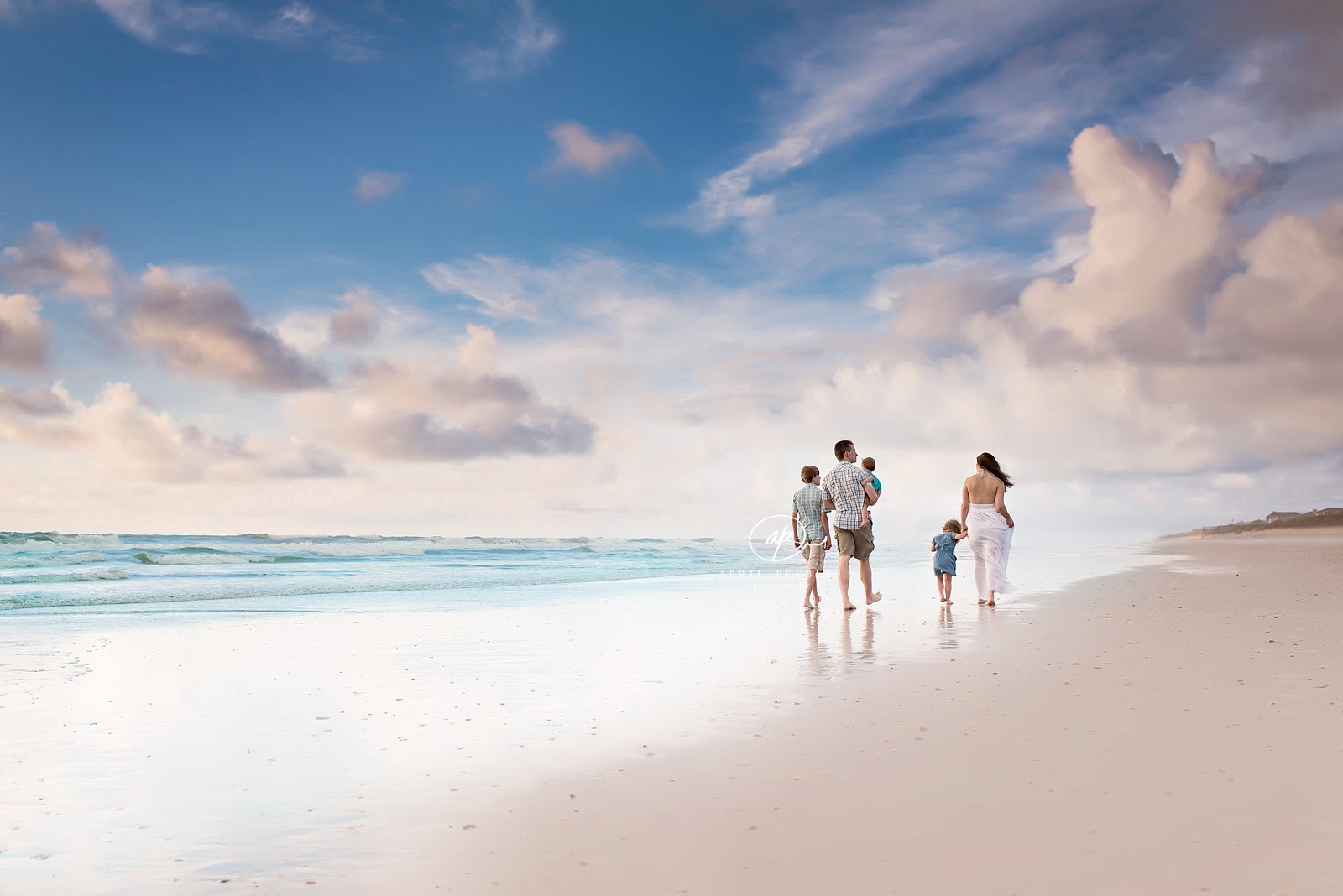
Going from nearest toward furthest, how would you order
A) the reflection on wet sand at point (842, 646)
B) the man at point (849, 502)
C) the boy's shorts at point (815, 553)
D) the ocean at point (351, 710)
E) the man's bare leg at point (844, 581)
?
1. the ocean at point (351, 710)
2. the reflection on wet sand at point (842, 646)
3. the man's bare leg at point (844, 581)
4. the man at point (849, 502)
5. the boy's shorts at point (815, 553)

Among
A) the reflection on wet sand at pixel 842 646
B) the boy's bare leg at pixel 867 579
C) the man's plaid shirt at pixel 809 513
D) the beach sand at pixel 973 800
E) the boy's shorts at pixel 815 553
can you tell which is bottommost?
the reflection on wet sand at pixel 842 646

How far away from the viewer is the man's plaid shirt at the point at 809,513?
43.0 feet

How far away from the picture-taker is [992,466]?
1245cm

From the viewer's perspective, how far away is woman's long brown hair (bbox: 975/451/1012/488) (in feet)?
40.7

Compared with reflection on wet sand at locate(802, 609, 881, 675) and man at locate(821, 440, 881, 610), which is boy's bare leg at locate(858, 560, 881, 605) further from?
reflection on wet sand at locate(802, 609, 881, 675)

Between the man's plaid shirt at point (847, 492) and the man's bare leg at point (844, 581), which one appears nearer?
the man's bare leg at point (844, 581)

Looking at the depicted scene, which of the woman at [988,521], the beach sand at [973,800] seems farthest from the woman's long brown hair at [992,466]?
the beach sand at [973,800]

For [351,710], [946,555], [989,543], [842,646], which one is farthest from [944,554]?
[351,710]

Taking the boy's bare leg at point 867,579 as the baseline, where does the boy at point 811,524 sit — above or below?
above

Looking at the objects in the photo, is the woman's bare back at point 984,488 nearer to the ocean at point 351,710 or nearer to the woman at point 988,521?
the woman at point 988,521

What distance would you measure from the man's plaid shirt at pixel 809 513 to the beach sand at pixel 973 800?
20.6 feet

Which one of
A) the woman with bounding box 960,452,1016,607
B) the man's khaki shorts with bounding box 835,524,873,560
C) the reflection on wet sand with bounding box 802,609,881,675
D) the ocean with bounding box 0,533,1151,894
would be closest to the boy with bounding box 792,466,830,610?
the man's khaki shorts with bounding box 835,524,873,560

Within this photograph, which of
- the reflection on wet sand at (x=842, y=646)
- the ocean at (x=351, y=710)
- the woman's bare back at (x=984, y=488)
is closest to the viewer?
the ocean at (x=351, y=710)

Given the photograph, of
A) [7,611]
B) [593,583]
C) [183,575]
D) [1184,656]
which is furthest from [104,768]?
[183,575]
